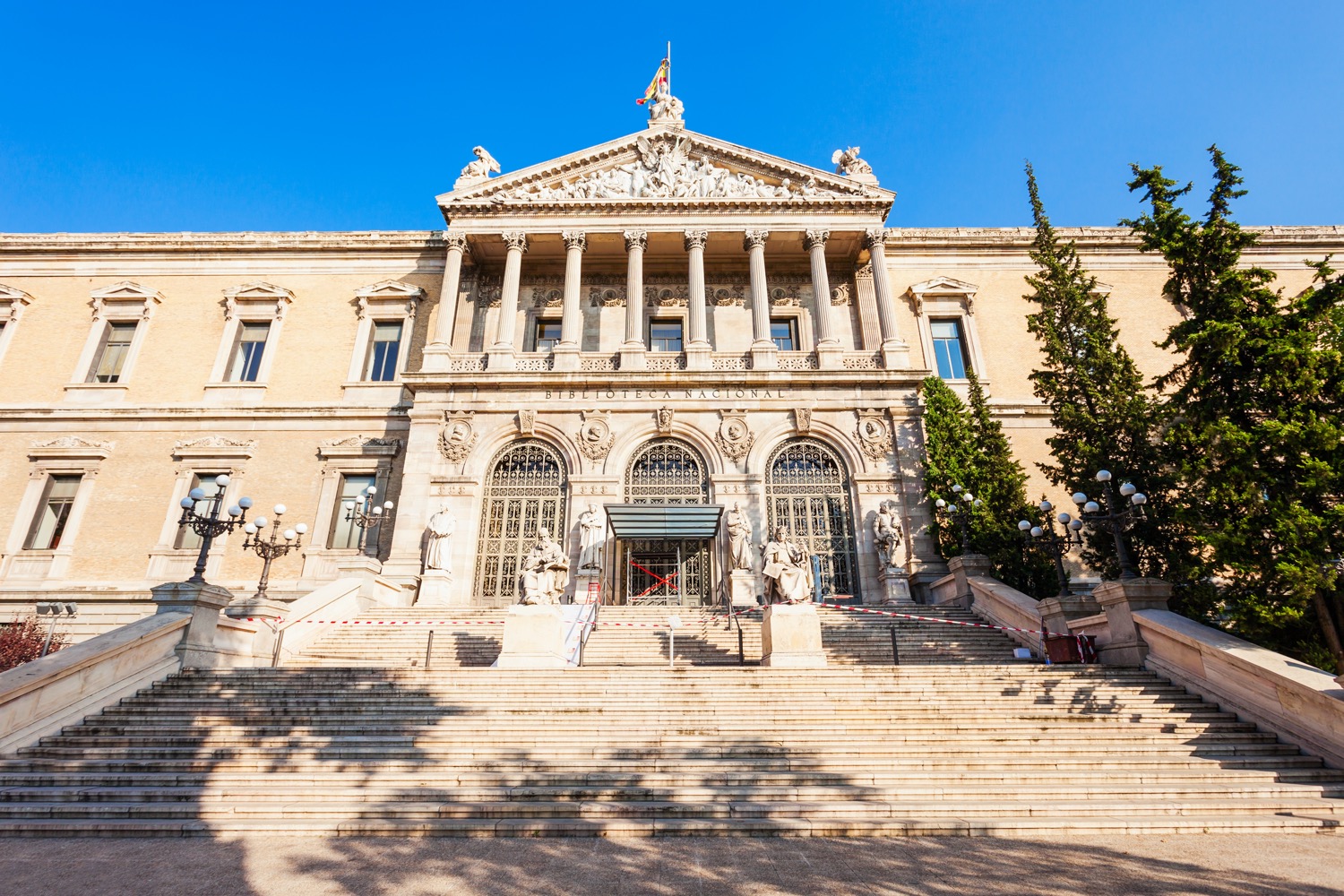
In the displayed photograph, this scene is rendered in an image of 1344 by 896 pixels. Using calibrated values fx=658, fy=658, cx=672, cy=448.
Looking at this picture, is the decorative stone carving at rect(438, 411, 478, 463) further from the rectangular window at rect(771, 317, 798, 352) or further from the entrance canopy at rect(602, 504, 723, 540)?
the rectangular window at rect(771, 317, 798, 352)

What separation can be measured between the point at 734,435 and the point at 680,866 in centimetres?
1469

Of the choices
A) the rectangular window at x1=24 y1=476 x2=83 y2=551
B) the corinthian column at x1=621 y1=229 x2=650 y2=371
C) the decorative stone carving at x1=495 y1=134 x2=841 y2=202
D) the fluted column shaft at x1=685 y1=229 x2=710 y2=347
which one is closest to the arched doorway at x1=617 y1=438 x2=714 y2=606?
the corinthian column at x1=621 y1=229 x2=650 y2=371

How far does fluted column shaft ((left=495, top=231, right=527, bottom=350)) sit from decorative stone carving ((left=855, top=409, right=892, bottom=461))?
11092 mm

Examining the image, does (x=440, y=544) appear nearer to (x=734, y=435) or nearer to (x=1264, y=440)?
(x=734, y=435)

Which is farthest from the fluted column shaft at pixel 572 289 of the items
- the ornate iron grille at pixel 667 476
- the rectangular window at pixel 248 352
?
the rectangular window at pixel 248 352

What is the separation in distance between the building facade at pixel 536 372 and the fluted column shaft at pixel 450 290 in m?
0.11

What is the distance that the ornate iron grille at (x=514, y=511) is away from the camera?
18625 mm

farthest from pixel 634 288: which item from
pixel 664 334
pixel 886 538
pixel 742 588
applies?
pixel 886 538

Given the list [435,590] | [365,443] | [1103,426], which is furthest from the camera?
[365,443]

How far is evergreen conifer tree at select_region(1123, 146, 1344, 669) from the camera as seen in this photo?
9.06 metres

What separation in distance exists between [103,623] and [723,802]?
21.0m

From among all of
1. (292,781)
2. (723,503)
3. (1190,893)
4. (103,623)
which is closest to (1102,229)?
(723,503)

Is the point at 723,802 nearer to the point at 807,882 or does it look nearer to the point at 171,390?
the point at 807,882

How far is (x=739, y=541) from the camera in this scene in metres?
17.6
